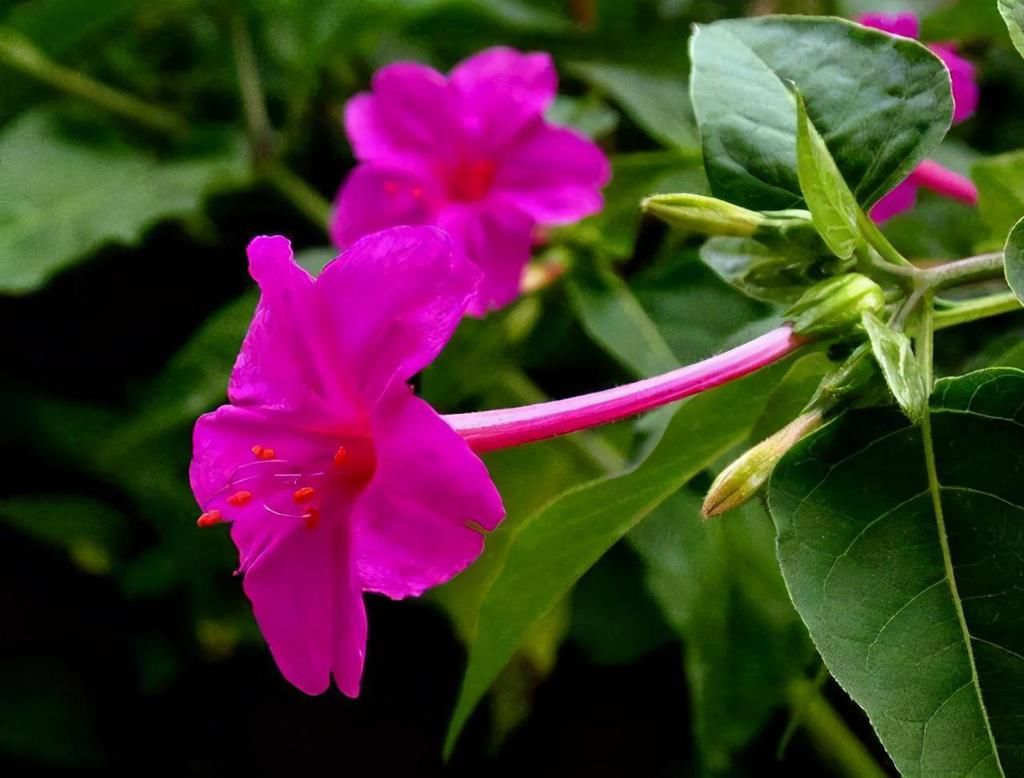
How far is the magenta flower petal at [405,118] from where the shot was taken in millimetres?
805

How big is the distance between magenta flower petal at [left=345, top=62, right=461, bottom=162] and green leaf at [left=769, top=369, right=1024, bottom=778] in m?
0.49

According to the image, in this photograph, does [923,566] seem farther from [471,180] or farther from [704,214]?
[471,180]

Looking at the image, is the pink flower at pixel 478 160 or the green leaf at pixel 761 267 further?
the pink flower at pixel 478 160

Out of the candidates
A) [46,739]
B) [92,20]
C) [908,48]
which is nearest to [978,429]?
[908,48]

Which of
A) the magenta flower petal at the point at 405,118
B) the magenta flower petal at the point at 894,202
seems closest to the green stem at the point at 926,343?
the magenta flower petal at the point at 894,202

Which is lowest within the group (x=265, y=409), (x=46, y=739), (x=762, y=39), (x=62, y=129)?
(x=46, y=739)

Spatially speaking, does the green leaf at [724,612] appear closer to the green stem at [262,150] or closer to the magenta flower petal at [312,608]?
the magenta flower petal at [312,608]

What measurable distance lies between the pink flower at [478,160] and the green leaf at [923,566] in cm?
38

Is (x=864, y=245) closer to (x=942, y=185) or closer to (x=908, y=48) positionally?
(x=908, y=48)

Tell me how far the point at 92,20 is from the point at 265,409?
2.33ft

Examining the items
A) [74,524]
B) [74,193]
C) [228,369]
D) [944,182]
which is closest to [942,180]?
[944,182]

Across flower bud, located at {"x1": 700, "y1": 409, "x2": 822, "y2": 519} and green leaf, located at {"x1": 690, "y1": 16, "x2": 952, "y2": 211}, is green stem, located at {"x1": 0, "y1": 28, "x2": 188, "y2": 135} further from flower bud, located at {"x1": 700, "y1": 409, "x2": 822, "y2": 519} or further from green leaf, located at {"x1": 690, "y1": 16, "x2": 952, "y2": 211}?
flower bud, located at {"x1": 700, "y1": 409, "x2": 822, "y2": 519}

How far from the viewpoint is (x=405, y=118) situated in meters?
0.82

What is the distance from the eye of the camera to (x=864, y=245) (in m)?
0.48
